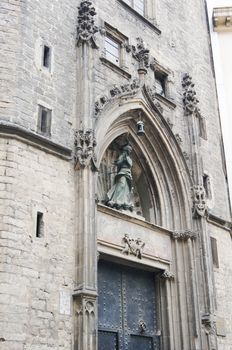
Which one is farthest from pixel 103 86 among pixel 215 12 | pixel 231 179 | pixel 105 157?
pixel 215 12

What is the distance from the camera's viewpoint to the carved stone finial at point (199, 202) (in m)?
13.5

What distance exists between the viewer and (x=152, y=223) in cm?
1294

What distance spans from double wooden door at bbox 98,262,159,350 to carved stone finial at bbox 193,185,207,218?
1895mm

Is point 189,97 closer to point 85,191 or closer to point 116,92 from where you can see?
point 116,92

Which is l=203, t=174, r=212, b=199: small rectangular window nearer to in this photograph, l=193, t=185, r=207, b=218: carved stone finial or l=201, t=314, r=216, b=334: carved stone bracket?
l=193, t=185, r=207, b=218: carved stone finial

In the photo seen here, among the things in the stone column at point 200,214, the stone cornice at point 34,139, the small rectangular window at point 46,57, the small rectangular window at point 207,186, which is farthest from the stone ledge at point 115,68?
the small rectangular window at point 207,186

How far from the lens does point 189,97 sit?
14.9 metres

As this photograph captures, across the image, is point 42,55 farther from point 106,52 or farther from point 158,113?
point 158,113

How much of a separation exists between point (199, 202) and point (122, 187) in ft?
7.33

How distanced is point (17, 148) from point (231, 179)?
8217 millimetres

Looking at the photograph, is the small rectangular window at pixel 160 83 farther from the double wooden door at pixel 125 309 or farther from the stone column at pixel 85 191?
the double wooden door at pixel 125 309

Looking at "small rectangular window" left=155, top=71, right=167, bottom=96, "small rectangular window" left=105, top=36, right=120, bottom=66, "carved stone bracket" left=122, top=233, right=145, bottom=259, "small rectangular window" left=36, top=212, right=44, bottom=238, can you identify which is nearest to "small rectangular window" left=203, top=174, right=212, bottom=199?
"small rectangular window" left=155, top=71, right=167, bottom=96

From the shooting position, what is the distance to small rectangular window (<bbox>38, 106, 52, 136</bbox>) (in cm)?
1046

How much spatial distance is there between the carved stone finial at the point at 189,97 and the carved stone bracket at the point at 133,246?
427cm
